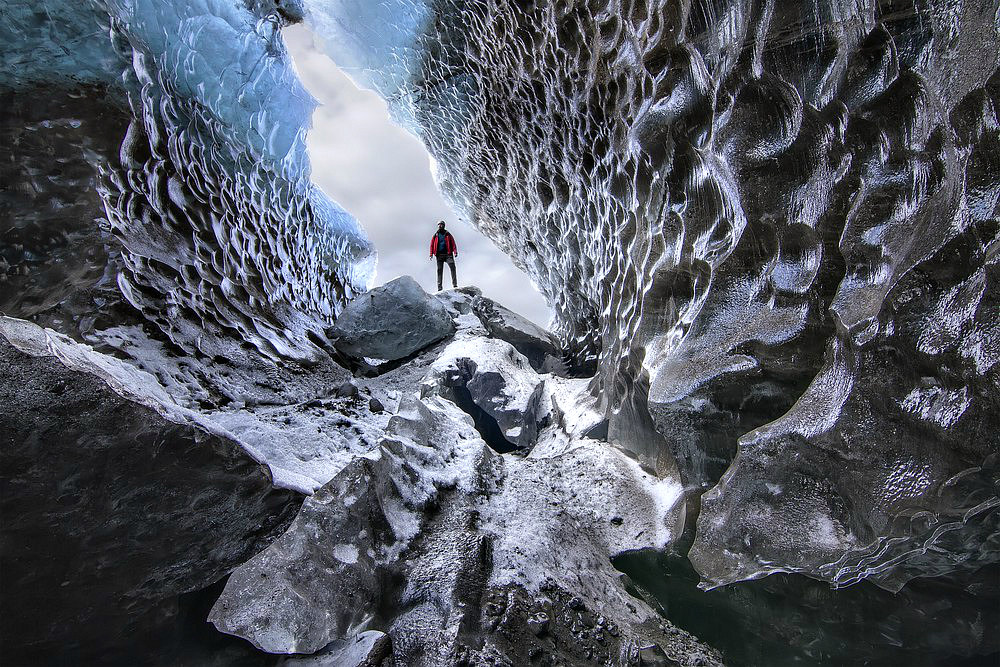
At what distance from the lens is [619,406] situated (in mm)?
2467

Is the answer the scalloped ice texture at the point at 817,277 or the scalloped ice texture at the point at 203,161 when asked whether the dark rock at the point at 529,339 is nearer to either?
the scalloped ice texture at the point at 203,161

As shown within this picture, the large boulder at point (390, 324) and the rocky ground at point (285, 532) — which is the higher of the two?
the large boulder at point (390, 324)

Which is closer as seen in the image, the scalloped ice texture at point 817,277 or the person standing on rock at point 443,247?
the scalloped ice texture at point 817,277

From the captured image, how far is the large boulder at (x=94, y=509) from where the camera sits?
3.61ft

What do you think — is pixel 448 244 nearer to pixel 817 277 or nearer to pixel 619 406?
pixel 619 406

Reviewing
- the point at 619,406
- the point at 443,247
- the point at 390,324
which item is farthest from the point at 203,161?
the point at 443,247

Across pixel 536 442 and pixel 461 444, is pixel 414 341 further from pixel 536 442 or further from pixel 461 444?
pixel 461 444

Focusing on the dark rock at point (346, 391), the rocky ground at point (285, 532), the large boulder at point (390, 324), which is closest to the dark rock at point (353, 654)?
the rocky ground at point (285, 532)

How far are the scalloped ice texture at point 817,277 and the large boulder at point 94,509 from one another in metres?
1.46

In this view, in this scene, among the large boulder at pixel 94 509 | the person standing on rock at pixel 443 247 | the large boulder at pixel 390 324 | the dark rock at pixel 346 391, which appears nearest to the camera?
the large boulder at pixel 94 509

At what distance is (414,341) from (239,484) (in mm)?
2714

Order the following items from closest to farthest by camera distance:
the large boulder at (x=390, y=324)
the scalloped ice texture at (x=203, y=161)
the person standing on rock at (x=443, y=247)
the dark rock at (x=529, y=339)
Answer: the scalloped ice texture at (x=203, y=161) < the large boulder at (x=390, y=324) < the dark rock at (x=529, y=339) < the person standing on rock at (x=443, y=247)

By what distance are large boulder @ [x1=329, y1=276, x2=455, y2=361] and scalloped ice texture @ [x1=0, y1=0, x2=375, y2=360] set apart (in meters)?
0.24

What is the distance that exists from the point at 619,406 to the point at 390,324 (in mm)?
2231
